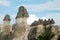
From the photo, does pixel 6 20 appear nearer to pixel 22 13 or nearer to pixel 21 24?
pixel 22 13

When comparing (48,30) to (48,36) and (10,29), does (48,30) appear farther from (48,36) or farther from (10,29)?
(10,29)

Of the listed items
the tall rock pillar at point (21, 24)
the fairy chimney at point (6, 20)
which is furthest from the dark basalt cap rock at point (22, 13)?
the fairy chimney at point (6, 20)

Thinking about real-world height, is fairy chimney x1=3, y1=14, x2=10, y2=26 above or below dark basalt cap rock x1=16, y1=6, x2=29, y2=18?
below

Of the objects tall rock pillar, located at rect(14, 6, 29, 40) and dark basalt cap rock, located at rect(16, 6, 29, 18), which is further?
dark basalt cap rock, located at rect(16, 6, 29, 18)

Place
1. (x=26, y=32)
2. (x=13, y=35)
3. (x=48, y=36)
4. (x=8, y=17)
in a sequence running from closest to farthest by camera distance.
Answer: (x=48, y=36), (x=26, y=32), (x=13, y=35), (x=8, y=17)

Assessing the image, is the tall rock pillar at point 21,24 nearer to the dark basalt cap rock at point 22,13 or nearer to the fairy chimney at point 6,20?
the dark basalt cap rock at point 22,13

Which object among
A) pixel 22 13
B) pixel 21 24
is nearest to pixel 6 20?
pixel 22 13

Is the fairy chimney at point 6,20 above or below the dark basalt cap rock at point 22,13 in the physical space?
below

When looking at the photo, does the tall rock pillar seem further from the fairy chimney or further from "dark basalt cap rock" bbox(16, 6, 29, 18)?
the fairy chimney

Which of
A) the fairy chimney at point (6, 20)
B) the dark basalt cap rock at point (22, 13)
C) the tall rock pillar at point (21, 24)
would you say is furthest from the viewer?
the fairy chimney at point (6, 20)

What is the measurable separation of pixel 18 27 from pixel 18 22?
722 mm

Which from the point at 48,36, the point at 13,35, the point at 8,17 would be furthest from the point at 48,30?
the point at 8,17

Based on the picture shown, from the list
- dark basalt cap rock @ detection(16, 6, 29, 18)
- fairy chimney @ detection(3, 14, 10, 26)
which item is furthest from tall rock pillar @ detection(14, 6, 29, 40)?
fairy chimney @ detection(3, 14, 10, 26)

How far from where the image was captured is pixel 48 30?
32.5 meters
